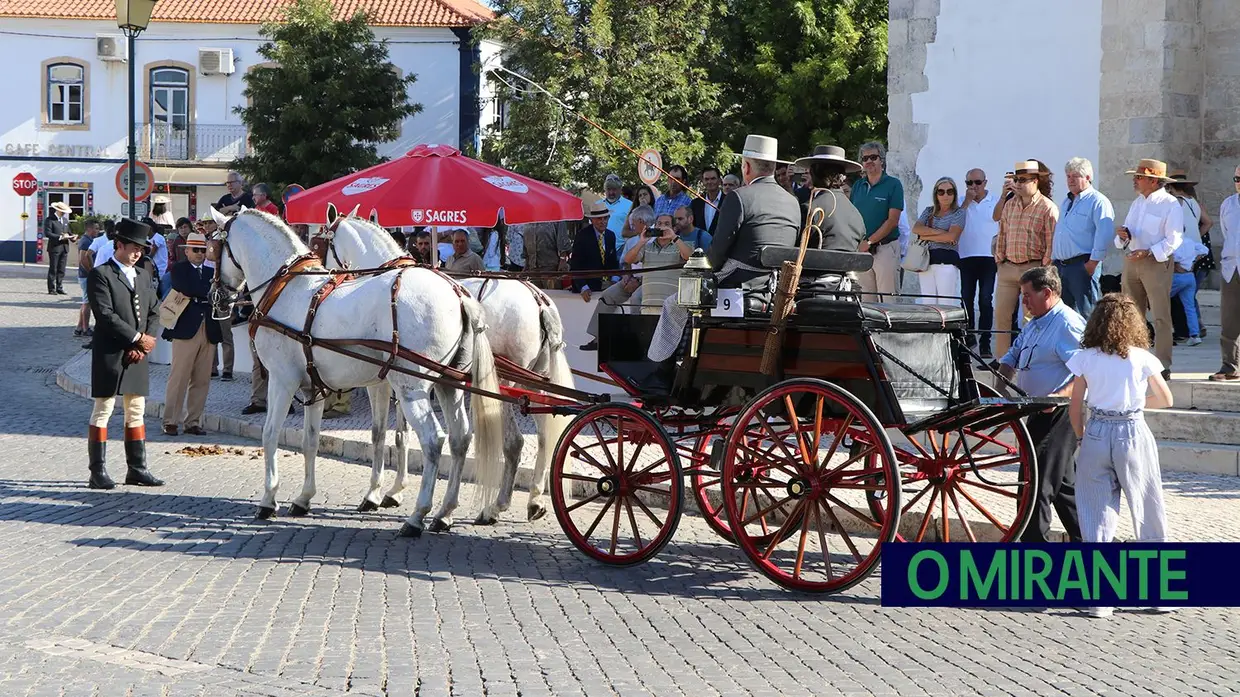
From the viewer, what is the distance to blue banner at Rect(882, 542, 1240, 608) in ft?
13.2

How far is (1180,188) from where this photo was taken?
14.1 meters

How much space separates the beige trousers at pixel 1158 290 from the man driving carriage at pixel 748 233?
4.62 meters

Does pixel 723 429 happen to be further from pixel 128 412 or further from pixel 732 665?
pixel 128 412

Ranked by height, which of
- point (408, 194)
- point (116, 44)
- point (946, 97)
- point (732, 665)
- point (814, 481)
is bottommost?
point (732, 665)

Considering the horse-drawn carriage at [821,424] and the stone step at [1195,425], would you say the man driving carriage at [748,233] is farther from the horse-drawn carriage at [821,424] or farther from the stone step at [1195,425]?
the stone step at [1195,425]

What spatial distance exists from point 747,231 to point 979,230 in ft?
18.6

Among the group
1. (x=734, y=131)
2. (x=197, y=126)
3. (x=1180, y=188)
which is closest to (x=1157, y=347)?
(x=1180, y=188)

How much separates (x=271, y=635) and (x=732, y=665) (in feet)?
6.79

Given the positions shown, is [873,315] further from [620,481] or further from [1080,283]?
[1080,283]

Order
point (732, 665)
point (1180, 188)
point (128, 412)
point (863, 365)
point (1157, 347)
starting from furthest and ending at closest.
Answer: point (1180, 188), point (1157, 347), point (128, 412), point (863, 365), point (732, 665)

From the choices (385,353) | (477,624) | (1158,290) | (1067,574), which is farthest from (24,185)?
(1067,574)

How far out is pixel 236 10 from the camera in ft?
162

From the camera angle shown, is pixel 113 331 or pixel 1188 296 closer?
pixel 113 331

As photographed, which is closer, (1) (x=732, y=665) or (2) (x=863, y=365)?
(1) (x=732, y=665)
